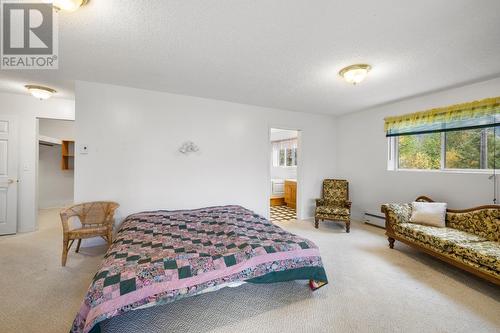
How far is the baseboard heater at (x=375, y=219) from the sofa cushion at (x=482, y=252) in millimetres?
1820

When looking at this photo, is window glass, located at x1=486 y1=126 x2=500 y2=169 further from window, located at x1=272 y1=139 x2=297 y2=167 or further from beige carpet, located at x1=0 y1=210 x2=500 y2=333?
window, located at x1=272 y1=139 x2=297 y2=167

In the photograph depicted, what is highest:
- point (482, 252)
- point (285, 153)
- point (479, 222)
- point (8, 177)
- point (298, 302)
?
point (285, 153)

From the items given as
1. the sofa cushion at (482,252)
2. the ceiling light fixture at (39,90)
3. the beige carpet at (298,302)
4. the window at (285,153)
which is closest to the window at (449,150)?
the sofa cushion at (482,252)

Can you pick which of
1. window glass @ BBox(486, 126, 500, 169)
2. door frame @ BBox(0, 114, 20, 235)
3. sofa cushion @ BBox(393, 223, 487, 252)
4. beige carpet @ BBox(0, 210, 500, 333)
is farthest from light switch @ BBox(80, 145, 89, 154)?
window glass @ BBox(486, 126, 500, 169)

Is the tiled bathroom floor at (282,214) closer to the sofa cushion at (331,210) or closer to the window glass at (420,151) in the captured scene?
the sofa cushion at (331,210)

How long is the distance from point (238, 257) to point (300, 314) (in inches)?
27.1

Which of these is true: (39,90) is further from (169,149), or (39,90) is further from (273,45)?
(273,45)

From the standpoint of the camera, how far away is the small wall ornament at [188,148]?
12.0 feet

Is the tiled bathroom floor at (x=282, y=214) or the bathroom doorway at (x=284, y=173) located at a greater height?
the bathroom doorway at (x=284, y=173)

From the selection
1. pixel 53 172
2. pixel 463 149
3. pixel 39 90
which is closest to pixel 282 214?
pixel 463 149

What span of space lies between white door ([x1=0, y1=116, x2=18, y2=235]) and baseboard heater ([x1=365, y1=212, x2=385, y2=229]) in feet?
21.3

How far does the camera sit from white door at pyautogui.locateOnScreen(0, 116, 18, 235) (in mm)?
3553

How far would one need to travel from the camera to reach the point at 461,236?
258 cm

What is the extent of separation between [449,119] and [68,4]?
15.2 ft
